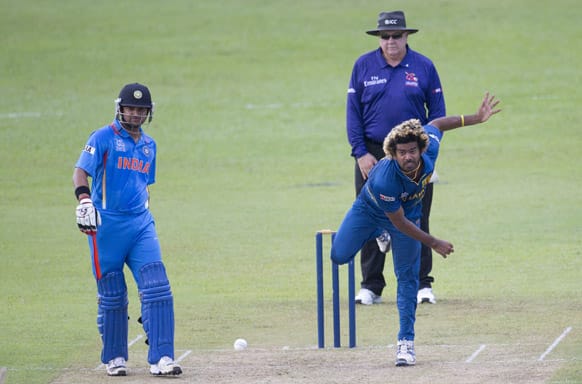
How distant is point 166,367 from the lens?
7859 millimetres

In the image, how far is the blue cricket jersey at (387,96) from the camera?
10.1 m

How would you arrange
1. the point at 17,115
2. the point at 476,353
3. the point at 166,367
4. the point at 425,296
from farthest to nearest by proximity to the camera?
1. the point at 17,115
2. the point at 425,296
3. the point at 476,353
4. the point at 166,367

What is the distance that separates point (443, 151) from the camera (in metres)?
20.3

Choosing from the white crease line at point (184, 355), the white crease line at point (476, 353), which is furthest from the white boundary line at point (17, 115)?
the white crease line at point (476, 353)

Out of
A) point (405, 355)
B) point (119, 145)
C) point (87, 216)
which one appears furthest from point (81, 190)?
point (405, 355)

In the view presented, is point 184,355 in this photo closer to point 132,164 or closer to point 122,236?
point 122,236

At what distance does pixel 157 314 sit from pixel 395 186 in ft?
5.23

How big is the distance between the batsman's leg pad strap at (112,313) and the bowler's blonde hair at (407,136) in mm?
1813

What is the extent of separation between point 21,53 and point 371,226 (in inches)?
841

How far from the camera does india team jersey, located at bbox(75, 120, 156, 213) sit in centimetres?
802

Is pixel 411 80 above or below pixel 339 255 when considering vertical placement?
above

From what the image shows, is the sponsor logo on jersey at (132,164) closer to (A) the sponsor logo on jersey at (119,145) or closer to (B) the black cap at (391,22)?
(A) the sponsor logo on jersey at (119,145)

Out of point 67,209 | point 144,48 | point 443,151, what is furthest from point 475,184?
point 144,48

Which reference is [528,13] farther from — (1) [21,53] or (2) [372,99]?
(2) [372,99]
